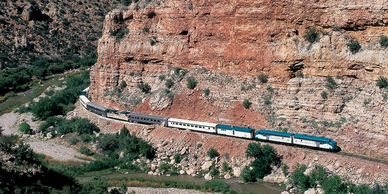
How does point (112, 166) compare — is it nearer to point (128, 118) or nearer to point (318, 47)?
point (128, 118)

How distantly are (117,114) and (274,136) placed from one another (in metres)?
13.9

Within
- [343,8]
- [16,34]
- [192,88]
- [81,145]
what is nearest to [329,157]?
[343,8]

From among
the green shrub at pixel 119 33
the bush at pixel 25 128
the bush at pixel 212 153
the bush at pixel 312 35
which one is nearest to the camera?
the bush at pixel 312 35

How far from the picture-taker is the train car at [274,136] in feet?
129

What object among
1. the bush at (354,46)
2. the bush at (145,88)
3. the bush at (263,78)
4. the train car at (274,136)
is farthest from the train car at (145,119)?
the bush at (354,46)

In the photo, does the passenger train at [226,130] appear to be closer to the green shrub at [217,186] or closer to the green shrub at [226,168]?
the green shrub at [226,168]

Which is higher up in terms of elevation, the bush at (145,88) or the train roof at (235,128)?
the bush at (145,88)

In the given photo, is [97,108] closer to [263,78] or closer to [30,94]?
[263,78]

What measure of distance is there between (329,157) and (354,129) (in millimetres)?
2397

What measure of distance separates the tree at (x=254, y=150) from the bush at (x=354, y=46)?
8419 mm

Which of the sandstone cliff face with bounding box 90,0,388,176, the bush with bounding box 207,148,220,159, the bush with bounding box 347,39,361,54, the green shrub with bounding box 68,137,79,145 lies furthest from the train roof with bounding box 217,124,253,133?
the green shrub with bounding box 68,137,79,145

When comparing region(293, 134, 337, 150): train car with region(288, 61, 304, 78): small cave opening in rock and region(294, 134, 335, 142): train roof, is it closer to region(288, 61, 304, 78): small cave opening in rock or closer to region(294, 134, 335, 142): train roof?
region(294, 134, 335, 142): train roof

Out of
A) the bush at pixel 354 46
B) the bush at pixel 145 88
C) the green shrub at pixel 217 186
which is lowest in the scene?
the green shrub at pixel 217 186

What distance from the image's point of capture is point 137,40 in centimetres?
4950
